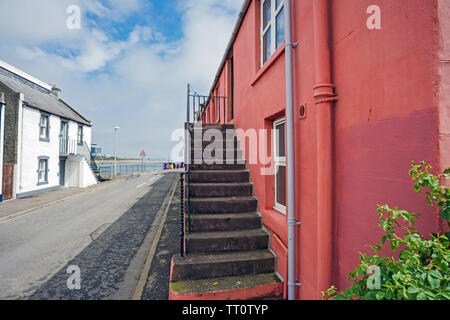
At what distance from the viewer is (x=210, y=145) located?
243 inches

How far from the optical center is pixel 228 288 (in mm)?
3023

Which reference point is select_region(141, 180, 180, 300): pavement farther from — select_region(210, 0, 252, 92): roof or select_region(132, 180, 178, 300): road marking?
select_region(210, 0, 252, 92): roof

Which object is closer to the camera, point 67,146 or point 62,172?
point 62,172

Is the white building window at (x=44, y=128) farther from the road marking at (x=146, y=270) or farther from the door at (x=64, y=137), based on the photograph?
the road marking at (x=146, y=270)

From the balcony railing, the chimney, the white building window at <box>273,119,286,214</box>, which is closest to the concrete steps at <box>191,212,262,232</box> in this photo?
the white building window at <box>273,119,286,214</box>

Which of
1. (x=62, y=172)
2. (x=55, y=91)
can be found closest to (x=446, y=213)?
(x=62, y=172)

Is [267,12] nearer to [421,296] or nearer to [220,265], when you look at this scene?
[220,265]

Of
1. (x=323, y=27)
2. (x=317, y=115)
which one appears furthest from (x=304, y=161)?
(x=323, y=27)

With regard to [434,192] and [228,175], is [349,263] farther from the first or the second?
[228,175]

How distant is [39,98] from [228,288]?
2012cm

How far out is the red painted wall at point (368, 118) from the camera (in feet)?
4.71

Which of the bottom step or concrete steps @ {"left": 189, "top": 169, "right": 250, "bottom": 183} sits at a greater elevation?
concrete steps @ {"left": 189, "top": 169, "right": 250, "bottom": 183}

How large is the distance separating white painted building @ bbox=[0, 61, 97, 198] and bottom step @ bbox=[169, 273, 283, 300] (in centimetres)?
1365

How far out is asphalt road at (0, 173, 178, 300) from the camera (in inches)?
→ 143
